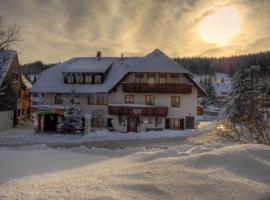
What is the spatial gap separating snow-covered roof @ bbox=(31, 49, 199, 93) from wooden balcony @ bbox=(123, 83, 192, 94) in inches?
64.4

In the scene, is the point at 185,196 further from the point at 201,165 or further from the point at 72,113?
the point at 72,113

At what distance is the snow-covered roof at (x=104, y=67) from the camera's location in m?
45.5

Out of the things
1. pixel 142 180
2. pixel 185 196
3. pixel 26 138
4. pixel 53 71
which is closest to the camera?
pixel 185 196

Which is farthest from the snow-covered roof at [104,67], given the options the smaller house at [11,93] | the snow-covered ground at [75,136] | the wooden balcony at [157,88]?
the snow-covered ground at [75,136]

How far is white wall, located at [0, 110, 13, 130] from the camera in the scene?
44694mm

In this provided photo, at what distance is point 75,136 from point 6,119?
1089cm

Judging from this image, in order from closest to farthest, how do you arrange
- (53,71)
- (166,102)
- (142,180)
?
(142,180) < (166,102) < (53,71)

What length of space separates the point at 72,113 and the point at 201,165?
102ft

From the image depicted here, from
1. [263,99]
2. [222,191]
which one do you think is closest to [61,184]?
[222,191]

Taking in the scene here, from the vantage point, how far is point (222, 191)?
10.9m

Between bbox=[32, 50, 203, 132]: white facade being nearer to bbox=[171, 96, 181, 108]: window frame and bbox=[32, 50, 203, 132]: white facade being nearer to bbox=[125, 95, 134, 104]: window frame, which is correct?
bbox=[171, 96, 181, 108]: window frame

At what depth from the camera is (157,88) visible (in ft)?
148

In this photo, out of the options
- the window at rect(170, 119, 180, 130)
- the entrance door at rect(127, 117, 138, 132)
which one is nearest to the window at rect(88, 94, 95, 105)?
the entrance door at rect(127, 117, 138, 132)

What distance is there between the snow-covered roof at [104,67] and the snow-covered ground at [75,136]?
681 cm
